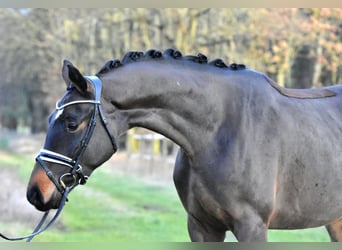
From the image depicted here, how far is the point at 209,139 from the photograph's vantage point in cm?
291

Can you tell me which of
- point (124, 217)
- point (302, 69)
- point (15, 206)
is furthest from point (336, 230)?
point (302, 69)

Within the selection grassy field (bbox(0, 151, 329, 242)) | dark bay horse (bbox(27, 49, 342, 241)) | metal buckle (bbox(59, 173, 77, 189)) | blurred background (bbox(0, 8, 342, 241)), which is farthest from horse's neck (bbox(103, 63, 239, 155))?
blurred background (bbox(0, 8, 342, 241))

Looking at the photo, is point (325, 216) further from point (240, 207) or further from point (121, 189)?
point (121, 189)

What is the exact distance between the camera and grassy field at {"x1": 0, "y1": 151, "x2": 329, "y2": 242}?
7363 mm

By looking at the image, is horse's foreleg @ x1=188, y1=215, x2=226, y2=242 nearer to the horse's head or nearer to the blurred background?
the horse's head

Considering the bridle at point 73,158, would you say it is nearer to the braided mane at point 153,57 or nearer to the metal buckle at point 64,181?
the metal buckle at point 64,181

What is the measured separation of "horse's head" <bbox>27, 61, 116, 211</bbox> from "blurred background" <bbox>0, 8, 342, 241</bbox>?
464cm

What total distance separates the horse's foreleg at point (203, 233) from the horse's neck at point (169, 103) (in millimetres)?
494

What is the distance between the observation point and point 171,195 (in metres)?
10.9

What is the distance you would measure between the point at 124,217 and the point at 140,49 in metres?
7.22

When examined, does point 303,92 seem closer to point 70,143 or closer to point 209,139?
point 209,139

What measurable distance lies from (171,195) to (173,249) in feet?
25.6

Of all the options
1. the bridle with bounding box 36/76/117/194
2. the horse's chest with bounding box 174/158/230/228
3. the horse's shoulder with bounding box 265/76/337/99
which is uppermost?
the horse's shoulder with bounding box 265/76/337/99

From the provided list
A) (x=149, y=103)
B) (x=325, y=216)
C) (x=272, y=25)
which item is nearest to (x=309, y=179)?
(x=325, y=216)
